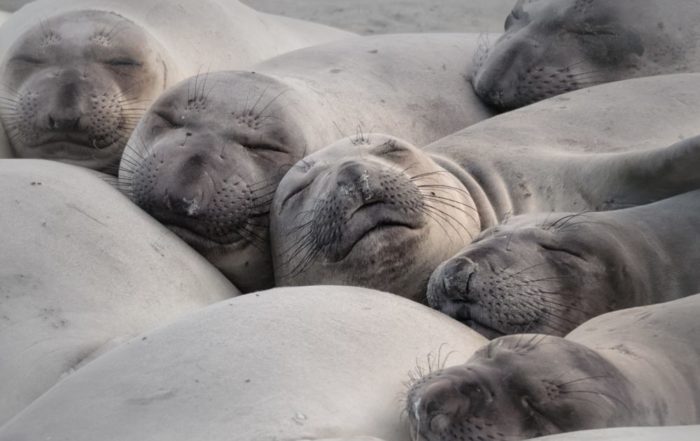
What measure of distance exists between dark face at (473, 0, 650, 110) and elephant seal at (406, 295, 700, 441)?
2.07 metres

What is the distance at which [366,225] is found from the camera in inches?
143

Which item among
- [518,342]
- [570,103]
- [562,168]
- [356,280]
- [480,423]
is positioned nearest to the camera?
[480,423]

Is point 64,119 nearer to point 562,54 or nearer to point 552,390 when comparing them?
point 562,54

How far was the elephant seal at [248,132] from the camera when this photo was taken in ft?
13.1

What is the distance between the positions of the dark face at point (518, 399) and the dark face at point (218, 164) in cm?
153

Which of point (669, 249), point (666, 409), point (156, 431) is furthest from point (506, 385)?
point (669, 249)

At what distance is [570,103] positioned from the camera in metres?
4.52

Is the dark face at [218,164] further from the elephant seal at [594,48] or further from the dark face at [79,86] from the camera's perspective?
the elephant seal at [594,48]

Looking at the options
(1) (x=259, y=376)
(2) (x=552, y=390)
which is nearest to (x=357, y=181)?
(1) (x=259, y=376)

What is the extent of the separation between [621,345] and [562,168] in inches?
53.3

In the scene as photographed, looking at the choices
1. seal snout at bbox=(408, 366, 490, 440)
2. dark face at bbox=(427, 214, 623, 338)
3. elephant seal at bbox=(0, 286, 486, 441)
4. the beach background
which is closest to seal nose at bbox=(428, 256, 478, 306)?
dark face at bbox=(427, 214, 623, 338)

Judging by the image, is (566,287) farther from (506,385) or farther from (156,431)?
(156,431)

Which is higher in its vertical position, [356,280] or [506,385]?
[506,385]

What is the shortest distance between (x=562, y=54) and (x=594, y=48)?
109 mm
